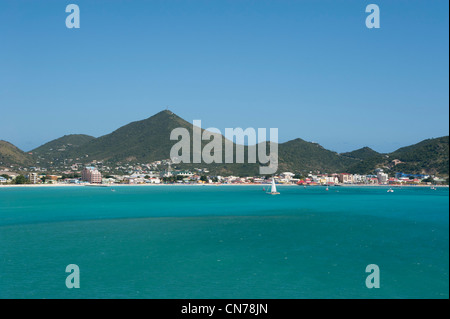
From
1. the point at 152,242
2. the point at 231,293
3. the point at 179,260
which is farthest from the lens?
the point at 152,242

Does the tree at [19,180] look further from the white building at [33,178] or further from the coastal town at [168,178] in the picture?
the white building at [33,178]

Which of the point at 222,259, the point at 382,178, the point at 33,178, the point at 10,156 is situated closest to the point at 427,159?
the point at 382,178

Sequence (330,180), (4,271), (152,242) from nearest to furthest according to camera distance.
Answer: (4,271), (152,242), (330,180)

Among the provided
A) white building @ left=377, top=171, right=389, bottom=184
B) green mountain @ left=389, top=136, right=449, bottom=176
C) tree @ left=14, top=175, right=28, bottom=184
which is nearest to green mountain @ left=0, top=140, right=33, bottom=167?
tree @ left=14, top=175, right=28, bottom=184
